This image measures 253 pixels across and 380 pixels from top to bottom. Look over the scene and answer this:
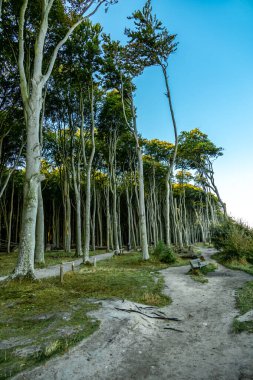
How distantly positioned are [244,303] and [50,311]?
4818mm

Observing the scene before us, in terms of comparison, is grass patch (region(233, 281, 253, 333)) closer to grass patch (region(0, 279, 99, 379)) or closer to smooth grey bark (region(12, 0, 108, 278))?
grass patch (region(0, 279, 99, 379))

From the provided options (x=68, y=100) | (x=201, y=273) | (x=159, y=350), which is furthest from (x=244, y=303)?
(x=68, y=100)

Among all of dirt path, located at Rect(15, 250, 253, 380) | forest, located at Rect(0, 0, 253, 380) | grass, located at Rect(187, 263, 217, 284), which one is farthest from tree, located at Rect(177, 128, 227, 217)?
dirt path, located at Rect(15, 250, 253, 380)

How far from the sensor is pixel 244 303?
6.23 m

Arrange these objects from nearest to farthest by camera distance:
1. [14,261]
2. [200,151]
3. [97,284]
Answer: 1. [97,284]
2. [14,261]
3. [200,151]

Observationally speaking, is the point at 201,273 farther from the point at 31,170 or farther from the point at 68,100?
the point at 68,100

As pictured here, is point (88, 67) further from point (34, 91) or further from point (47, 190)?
point (47, 190)

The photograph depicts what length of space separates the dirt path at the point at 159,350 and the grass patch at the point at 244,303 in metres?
0.18

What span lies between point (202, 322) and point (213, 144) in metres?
23.3

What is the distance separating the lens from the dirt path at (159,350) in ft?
10.9

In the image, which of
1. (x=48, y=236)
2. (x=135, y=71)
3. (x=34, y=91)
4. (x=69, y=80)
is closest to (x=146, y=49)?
(x=135, y=71)

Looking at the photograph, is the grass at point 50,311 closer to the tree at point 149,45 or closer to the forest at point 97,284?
the forest at point 97,284

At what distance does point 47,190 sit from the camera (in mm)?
34562

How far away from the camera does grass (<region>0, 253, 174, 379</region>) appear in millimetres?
3758
